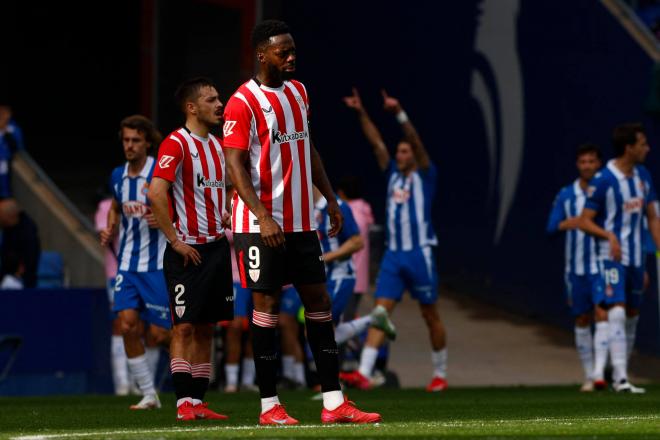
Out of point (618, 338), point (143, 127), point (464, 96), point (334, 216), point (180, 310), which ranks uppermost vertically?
point (464, 96)

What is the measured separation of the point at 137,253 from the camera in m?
11.2

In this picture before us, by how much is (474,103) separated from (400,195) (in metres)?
6.98

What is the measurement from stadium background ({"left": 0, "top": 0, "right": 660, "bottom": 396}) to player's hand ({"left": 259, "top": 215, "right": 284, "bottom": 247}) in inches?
431

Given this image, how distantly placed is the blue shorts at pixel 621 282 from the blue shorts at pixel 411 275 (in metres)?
1.80

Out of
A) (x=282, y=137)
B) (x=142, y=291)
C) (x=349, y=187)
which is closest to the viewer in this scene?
(x=282, y=137)

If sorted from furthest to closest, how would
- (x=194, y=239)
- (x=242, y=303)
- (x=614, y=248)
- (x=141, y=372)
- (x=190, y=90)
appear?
(x=242, y=303), (x=614, y=248), (x=141, y=372), (x=190, y=90), (x=194, y=239)

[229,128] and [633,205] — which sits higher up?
[229,128]

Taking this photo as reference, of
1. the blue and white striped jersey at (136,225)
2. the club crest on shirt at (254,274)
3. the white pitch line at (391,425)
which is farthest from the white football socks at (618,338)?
the club crest on shirt at (254,274)

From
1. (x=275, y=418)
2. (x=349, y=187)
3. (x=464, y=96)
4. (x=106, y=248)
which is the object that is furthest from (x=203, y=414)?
(x=464, y=96)

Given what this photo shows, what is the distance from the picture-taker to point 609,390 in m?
13.8

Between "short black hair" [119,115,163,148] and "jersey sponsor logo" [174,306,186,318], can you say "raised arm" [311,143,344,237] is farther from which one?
"short black hair" [119,115,163,148]

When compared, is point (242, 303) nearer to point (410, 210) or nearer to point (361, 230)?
point (361, 230)

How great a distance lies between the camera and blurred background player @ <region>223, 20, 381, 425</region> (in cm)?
853

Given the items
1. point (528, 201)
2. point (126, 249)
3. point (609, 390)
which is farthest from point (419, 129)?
point (126, 249)
